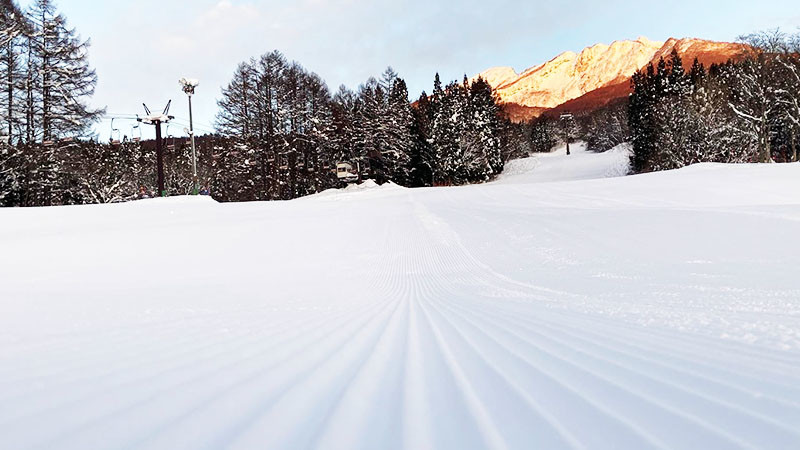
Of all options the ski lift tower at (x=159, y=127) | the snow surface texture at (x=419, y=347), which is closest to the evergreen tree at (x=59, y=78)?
the ski lift tower at (x=159, y=127)

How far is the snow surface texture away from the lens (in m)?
1.53

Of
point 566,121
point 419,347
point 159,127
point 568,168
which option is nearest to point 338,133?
point 159,127

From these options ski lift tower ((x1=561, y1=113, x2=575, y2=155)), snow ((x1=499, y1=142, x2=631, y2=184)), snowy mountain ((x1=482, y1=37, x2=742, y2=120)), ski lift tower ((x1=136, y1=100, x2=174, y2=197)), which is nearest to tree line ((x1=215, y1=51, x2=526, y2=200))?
snow ((x1=499, y1=142, x2=631, y2=184))

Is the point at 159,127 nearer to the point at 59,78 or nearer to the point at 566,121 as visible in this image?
the point at 59,78

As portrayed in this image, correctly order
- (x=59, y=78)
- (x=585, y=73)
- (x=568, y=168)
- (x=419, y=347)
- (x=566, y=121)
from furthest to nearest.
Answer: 1. (x=585, y=73)
2. (x=566, y=121)
3. (x=568, y=168)
4. (x=59, y=78)
5. (x=419, y=347)

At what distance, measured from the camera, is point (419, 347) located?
2.57 meters

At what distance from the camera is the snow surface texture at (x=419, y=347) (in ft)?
5.02

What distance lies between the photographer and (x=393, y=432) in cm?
152

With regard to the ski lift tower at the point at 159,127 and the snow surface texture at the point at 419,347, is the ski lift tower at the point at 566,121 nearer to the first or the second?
the ski lift tower at the point at 159,127

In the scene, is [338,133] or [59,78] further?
[338,133]

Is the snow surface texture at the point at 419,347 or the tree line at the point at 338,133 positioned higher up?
→ the tree line at the point at 338,133

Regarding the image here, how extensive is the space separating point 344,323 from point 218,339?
0.96 m

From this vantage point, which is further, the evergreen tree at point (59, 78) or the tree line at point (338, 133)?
the tree line at point (338, 133)

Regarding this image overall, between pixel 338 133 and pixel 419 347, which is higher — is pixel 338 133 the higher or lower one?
the higher one
